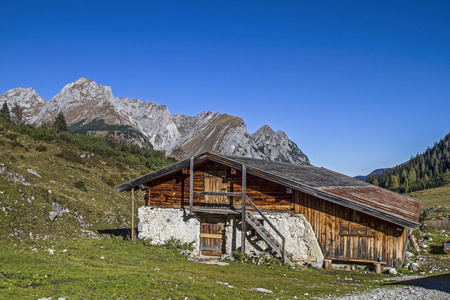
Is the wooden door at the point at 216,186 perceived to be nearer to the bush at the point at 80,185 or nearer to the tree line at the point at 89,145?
the bush at the point at 80,185

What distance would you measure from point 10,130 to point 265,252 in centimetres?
3445

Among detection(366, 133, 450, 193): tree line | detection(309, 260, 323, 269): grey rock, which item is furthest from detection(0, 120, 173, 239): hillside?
detection(366, 133, 450, 193): tree line

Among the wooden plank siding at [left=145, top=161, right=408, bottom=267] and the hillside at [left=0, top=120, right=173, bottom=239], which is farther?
the hillside at [left=0, top=120, right=173, bottom=239]

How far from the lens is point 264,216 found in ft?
55.5

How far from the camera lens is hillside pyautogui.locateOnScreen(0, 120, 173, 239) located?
20922 mm

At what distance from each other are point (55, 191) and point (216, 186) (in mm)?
14105

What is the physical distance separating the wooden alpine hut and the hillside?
18.6 feet

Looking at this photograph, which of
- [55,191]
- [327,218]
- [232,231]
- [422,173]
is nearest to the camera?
[327,218]

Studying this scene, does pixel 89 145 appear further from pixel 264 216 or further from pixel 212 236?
pixel 264 216

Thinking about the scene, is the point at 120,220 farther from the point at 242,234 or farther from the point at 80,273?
the point at 80,273

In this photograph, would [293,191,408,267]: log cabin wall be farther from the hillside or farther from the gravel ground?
the hillside

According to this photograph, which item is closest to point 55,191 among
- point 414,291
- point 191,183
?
point 191,183

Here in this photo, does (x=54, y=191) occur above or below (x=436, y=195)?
above

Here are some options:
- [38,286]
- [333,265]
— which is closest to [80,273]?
[38,286]
